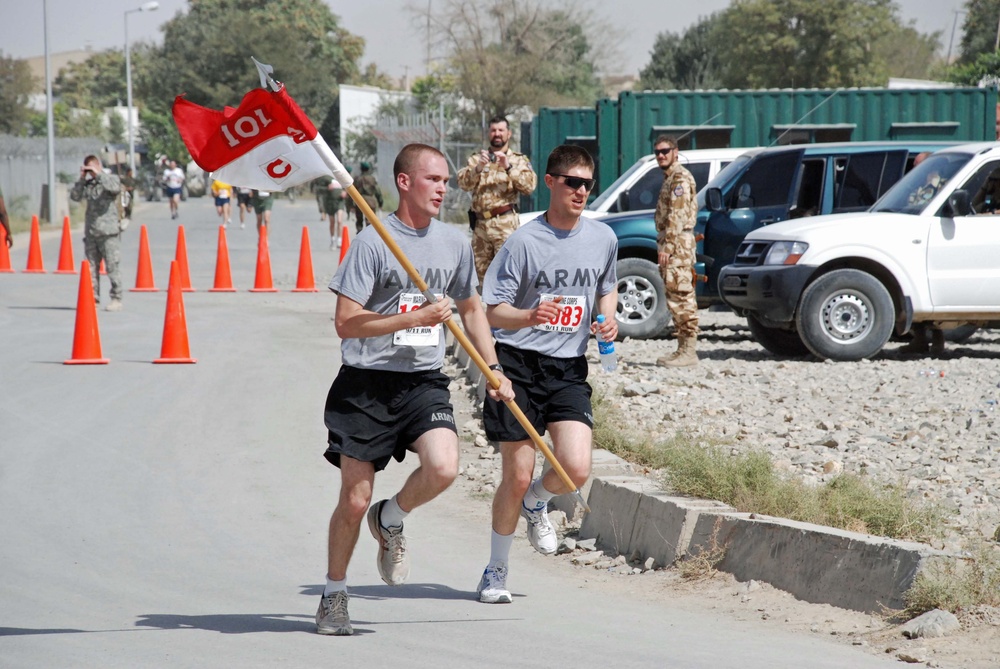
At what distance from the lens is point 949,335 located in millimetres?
15641

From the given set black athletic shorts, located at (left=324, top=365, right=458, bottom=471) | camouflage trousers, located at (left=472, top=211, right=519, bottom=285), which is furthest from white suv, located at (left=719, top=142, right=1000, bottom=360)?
black athletic shorts, located at (left=324, top=365, right=458, bottom=471)

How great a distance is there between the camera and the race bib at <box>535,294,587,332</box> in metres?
6.00

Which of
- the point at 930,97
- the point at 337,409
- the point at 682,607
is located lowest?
the point at 682,607

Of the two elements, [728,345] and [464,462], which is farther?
[728,345]

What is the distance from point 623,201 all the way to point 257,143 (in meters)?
10.9

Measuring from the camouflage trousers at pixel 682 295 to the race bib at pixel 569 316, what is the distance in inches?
269

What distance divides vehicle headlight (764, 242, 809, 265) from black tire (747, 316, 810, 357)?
39.5 inches

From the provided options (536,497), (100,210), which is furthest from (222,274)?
(536,497)

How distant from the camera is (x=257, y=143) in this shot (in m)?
5.55

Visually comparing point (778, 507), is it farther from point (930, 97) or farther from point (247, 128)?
point (930, 97)

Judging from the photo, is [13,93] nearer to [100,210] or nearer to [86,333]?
[100,210]

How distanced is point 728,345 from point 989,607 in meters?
10.4

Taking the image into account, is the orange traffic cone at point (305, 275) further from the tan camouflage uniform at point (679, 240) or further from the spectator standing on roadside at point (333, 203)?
the tan camouflage uniform at point (679, 240)

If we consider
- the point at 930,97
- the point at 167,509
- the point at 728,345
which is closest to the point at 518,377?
the point at 167,509
